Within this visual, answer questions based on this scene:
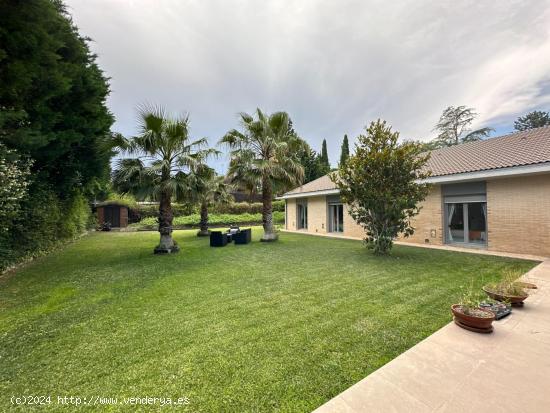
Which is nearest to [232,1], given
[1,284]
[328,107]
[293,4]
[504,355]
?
[293,4]

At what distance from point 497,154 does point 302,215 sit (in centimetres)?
1284

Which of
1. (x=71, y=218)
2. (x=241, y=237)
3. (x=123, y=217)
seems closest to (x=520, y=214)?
(x=241, y=237)

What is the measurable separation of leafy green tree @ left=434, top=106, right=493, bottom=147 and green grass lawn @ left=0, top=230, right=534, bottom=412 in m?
31.5

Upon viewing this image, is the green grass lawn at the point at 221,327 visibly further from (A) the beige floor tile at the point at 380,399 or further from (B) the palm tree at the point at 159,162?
(B) the palm tree at the point at 159,162

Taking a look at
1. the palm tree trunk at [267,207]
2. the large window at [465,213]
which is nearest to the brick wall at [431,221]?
the large window at [465,213]

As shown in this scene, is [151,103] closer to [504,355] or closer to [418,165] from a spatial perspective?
[418,165]

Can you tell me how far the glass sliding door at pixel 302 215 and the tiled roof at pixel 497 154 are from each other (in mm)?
9661

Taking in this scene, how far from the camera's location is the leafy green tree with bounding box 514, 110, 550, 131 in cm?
3045

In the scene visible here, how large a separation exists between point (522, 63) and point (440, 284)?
12887 mm

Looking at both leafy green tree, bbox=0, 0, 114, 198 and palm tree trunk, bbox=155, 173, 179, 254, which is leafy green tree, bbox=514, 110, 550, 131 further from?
leafy green tree, bbox=0, 0, 114, 198

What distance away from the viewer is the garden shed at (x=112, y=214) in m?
24.5

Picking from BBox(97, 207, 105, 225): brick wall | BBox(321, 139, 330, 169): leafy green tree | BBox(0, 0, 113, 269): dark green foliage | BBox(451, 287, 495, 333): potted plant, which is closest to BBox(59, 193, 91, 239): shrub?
BBox(0, 0, 113, 269): dark green foliage

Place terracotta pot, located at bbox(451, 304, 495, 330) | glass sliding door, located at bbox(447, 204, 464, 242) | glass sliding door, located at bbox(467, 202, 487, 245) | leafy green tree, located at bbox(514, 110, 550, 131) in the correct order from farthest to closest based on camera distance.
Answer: leafy green tree, located at bbox(514, 110, 550, 131), glass sliding door, located at bbox(447, 204, 464, 242), glass sliding door, located at bbox(467, 202, 487, 245), terracotta pot, located at bbox(451, 304, 495, 330)

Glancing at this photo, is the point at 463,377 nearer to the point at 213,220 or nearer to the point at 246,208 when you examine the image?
the point at 213,220
